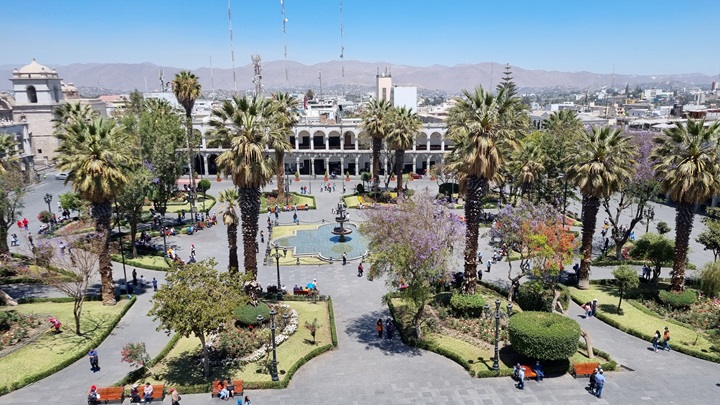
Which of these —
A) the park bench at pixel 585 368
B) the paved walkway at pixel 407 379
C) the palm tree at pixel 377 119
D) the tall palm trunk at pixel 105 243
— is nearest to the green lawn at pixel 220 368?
the paved walkway at pixel 407 379

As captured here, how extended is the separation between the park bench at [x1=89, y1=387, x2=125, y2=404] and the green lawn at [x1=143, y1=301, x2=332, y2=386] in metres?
1.53

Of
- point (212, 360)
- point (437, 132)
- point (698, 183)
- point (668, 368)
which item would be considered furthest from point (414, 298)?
point (437, 132)

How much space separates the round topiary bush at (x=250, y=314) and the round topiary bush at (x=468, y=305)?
10612 mm

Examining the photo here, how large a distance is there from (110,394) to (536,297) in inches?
881

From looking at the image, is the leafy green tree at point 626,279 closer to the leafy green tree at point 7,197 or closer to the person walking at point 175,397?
the person walking at point 175,397

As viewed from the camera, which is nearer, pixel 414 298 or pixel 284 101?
pixel 414 298

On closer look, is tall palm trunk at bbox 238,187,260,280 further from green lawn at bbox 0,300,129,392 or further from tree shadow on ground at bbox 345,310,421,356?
green lawn at bbox 0,300,129,392

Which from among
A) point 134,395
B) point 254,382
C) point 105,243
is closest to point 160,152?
point 105,243

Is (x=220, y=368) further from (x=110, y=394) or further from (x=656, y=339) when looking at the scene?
(x=656, y=339)

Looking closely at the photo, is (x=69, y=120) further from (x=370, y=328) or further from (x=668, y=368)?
(x=668, y=368)

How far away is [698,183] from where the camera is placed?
1085 inches

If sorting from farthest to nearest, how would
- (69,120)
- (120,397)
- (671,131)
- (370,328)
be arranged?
1. (69,120)
2. (671,131)
3. (370,328)
4. (120,397)

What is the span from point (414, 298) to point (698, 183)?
1807cm

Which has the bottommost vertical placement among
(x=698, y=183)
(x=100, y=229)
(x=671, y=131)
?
(x=100, y=229)
